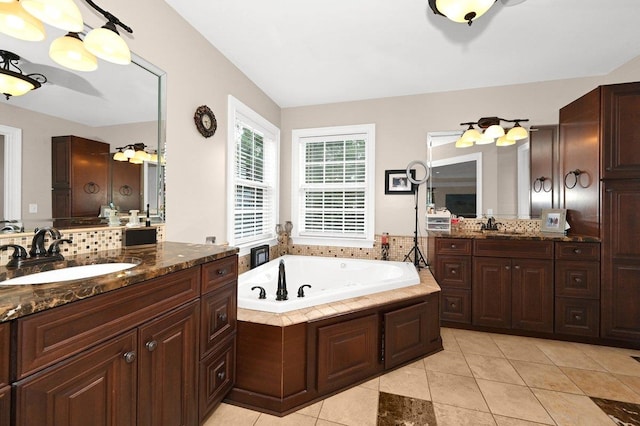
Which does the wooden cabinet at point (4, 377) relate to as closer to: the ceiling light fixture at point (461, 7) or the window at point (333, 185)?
the ceiling light fixture at point (461, 7)

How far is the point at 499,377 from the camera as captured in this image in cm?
202

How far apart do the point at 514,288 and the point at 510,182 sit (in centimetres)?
121

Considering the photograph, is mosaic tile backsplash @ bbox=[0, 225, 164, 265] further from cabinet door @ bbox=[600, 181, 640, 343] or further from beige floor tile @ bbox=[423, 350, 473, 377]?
cabinet door @ bbox=[600, 181, 640, 343]

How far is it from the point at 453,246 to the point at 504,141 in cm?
130

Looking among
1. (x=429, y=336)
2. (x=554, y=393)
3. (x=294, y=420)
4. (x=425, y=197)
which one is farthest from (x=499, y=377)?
(x=425, y=197)

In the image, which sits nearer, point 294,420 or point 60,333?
point 60,333

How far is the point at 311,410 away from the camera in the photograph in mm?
1668

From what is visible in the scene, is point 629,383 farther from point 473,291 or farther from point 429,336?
point 429,336

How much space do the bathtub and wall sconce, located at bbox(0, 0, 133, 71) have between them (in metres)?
1.75

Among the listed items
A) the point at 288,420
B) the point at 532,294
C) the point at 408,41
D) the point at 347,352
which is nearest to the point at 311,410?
the point at 288,420

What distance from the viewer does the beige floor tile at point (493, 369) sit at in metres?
2.01

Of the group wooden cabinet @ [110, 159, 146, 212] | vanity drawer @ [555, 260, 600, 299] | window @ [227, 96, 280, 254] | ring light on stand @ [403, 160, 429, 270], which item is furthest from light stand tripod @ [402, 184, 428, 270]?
wooden cabinet @ [110, 159, 146, 212]

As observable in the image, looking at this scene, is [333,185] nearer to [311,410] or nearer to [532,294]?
[532,294]

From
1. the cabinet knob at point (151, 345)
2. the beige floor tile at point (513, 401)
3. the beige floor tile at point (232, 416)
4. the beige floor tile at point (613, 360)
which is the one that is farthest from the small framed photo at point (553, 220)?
the cabinet knob at point (151, 345)
